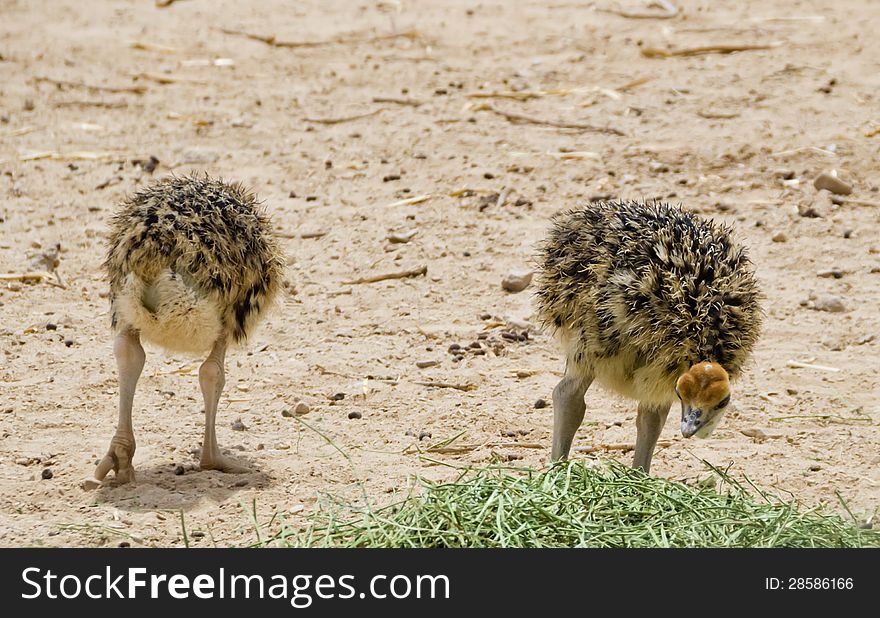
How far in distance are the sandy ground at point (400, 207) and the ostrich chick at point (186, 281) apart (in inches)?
16.8

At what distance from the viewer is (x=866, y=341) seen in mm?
8500

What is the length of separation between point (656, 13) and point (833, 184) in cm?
503

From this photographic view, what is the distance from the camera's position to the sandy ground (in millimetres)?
7008

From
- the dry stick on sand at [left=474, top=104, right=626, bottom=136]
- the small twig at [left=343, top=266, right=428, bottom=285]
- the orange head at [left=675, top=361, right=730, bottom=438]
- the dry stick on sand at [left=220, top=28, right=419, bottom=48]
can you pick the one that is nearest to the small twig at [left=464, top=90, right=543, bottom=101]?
the dry stick on sand at [left=474, top=104, right=626, bottom=136]

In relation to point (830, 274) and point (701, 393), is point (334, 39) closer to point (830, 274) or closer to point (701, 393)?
point (830, 274)

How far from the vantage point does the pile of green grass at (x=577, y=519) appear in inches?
222

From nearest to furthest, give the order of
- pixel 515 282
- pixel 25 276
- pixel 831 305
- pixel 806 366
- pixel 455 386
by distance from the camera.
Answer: pixel 455 386 < pixel 806 366 < pixel 831 305 < pixel 515 282 < pixel 25 276

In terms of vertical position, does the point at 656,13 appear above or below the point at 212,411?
above

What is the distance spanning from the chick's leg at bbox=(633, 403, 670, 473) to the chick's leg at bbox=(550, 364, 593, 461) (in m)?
0.30

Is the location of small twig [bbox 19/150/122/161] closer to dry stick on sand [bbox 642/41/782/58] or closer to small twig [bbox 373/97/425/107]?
small twig [bbox 373/97/425/107]

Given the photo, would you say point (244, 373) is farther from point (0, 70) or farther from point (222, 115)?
point (0, 70)

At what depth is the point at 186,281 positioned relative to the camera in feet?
21.1

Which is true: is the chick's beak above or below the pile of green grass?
above

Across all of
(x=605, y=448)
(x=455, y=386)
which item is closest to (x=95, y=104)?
(x=455, y=386)
